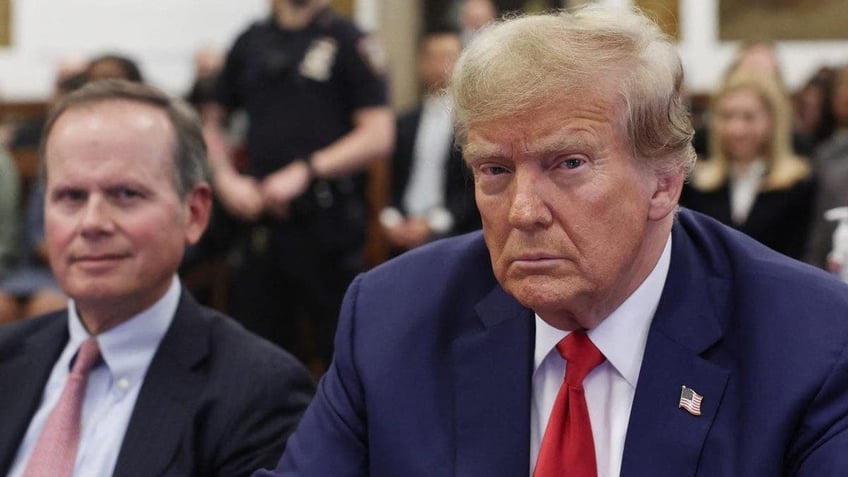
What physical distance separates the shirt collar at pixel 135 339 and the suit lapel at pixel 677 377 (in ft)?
3.24

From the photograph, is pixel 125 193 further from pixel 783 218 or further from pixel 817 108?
pixel 817 108

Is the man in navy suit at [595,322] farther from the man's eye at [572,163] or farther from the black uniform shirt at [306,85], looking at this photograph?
the black uniform shirt at [306,85]

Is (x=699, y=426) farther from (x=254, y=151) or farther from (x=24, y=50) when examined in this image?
(x=24, y=50)

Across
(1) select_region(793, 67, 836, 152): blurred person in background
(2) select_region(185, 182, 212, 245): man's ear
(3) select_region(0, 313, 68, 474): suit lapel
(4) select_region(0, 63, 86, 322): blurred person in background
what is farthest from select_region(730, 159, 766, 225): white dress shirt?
(3) select_region(0, 313, 68, 474): suit lapel

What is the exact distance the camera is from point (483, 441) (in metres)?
1.75

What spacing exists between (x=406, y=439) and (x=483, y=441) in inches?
4.4

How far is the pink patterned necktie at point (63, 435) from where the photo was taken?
2176 mm

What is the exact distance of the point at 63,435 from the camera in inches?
86.7

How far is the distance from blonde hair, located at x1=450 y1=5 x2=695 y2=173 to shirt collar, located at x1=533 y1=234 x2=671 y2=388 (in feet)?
0.59

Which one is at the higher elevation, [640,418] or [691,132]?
[691,132]

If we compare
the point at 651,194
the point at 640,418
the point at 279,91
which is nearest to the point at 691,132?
the point at 651,194

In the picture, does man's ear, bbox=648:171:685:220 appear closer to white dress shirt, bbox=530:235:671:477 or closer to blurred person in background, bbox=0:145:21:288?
white dress shirt, bbox=530:235:671:477

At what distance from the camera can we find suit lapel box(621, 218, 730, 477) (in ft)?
5.42

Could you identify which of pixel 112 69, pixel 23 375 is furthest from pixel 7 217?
pixel 23 375
